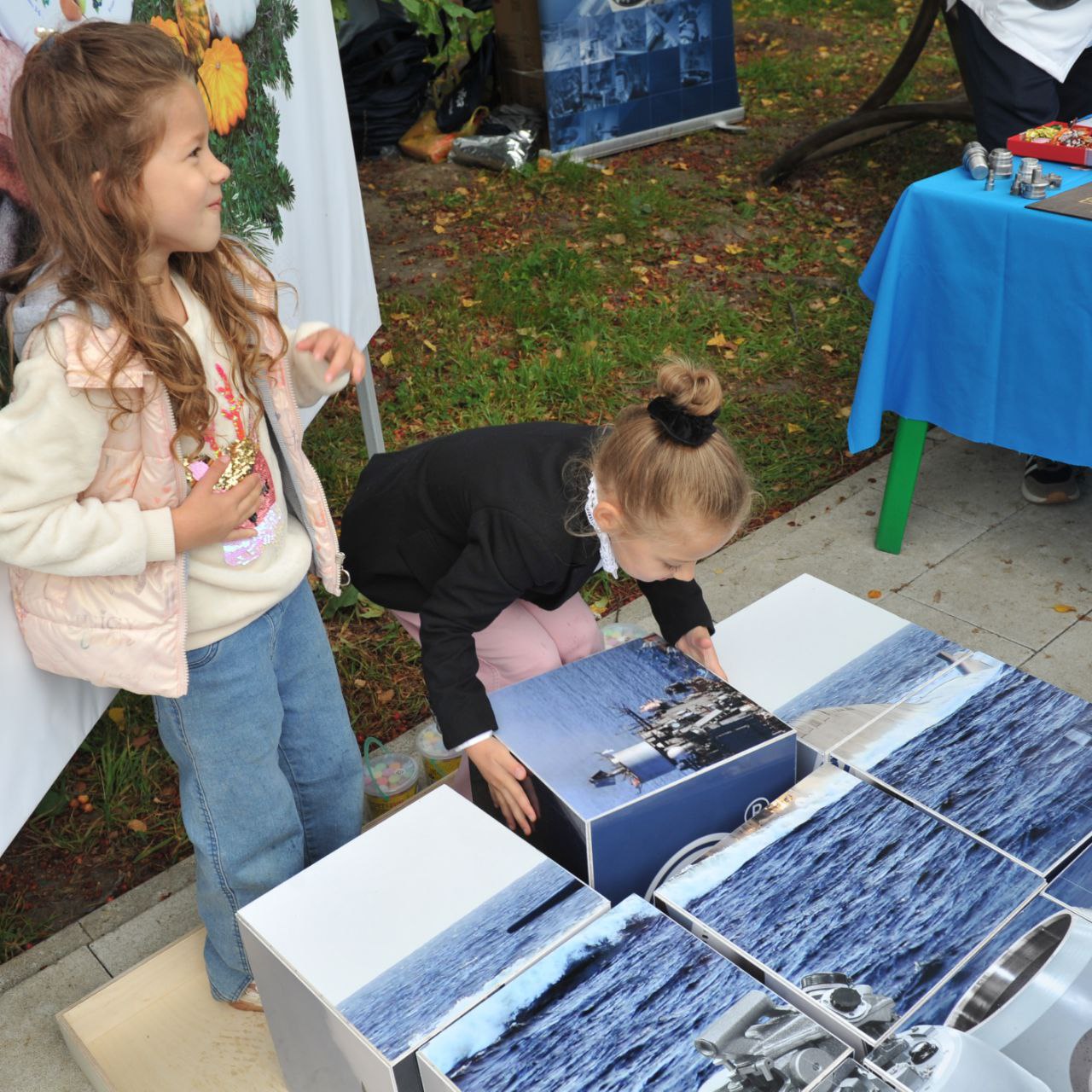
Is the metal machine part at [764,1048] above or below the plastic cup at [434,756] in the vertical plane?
above

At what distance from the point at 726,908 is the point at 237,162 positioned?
1542 millimetres

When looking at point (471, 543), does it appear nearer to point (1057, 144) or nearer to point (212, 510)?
point (212, 510)

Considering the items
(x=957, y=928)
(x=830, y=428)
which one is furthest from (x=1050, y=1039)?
(x=830, y=428)

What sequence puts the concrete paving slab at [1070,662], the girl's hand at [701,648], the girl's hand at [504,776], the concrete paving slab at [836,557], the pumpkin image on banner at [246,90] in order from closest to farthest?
the girl's hand at [504,776], the girl's hand at [701,648], the pumpkin image on banner at [246,90], the concrete paving slab at [1070,662], the concrete paving slab at [836,557]

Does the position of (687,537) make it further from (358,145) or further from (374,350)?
(358,145)

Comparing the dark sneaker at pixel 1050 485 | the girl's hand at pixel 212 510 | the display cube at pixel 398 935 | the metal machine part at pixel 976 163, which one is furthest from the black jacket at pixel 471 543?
the dark sneaker at pixel 1050 485

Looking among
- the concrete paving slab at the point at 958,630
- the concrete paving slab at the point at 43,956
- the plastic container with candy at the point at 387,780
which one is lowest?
the concrete paving slab at the point at 958,630

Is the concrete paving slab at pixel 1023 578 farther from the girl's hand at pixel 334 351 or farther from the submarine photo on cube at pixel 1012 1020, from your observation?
the girl's hand at pixel 334 351

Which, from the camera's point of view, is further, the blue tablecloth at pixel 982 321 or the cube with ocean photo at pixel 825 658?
the blue tablecloth at pixel 982 321

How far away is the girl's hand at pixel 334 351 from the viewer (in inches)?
64.9

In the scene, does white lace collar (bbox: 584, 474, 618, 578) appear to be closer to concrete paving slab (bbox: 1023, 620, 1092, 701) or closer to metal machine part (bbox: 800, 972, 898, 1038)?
metal machine part (bbox: 800, 972, 898, 1038)

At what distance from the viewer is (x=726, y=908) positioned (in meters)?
1.39

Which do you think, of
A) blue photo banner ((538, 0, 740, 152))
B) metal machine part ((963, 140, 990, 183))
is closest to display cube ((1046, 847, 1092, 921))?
metal machine part ((963, 140, 990, 183))

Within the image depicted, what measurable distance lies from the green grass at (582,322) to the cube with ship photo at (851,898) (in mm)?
1232
